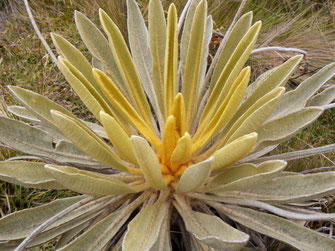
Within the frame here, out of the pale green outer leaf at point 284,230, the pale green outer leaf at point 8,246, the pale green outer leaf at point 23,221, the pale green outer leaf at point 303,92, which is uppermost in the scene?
the pale green outer leaf at point 23,221

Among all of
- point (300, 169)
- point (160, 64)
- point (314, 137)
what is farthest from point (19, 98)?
point (314, 137)

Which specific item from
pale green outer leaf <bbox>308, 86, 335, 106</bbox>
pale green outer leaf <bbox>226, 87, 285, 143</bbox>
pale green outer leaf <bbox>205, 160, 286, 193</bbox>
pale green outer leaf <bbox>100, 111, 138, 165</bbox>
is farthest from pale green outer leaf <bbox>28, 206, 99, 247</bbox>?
pale green outer leaf <bbox>308, 86, 335, 106</bbox>

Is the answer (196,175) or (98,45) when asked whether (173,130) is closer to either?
(196,175)

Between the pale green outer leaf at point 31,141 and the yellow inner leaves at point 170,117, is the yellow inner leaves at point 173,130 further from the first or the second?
the pale green outer leaf at point 31,141

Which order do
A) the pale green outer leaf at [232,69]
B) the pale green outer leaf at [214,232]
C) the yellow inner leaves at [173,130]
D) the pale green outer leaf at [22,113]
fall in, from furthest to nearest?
the pale green outer leaf at [22,113] → the pale green outer leaf at [232,69] → the yellow inner leaves at [173,130] → the pale green outer leaf at [214,232]

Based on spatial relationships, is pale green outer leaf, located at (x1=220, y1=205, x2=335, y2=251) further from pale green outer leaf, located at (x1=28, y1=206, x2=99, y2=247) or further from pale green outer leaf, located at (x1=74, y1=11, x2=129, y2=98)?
pale green outer leaf, located at (x1=74, y1=11, x2=129, y2=98)

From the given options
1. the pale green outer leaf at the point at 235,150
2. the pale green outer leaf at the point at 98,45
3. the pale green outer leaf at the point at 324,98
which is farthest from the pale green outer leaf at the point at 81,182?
the pale green outer leaf at the point at 324,98

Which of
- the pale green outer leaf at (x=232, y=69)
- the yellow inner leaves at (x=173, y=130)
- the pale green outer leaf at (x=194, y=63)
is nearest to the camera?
the yellow inner leaves at (x=173, y=130)
